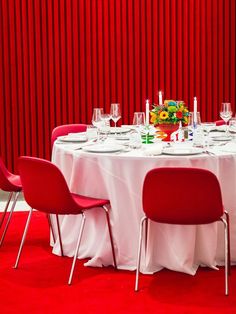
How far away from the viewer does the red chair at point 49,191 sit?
3900 mm

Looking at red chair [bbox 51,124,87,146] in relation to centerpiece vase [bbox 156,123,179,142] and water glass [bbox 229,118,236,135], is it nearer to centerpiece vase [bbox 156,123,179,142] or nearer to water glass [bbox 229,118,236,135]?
centerpiece vase [bbox 156,123,179,142]

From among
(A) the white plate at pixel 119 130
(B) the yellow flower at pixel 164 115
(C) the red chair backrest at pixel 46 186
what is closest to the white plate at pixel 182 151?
(B) the yellow flower at pixel 164 115

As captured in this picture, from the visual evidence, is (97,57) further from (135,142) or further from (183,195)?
(183,195)

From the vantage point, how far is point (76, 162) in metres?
4.32

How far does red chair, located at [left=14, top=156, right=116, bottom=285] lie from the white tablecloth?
15cm

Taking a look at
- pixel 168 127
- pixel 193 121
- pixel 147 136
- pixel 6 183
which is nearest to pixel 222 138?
pixel 193 121

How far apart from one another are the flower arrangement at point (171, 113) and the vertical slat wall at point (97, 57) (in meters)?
2.57

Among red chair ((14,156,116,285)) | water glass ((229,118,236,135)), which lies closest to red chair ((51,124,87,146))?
water glass ((229,118,236,135))

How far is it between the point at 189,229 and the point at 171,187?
21.8 inches

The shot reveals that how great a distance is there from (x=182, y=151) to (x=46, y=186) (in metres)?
0.90

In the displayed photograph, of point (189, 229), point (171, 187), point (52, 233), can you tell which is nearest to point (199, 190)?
point (171, 187)

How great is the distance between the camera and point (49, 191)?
3.96 meters

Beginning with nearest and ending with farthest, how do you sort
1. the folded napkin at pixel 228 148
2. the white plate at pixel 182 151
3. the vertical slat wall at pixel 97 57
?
the white plate at pixel 182 151 < the folded napkin at pixel 228 148 < the vertical slat wall at pixel 97 57

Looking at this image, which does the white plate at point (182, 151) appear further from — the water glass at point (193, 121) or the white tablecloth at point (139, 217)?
the water glass at point (193, 121)
